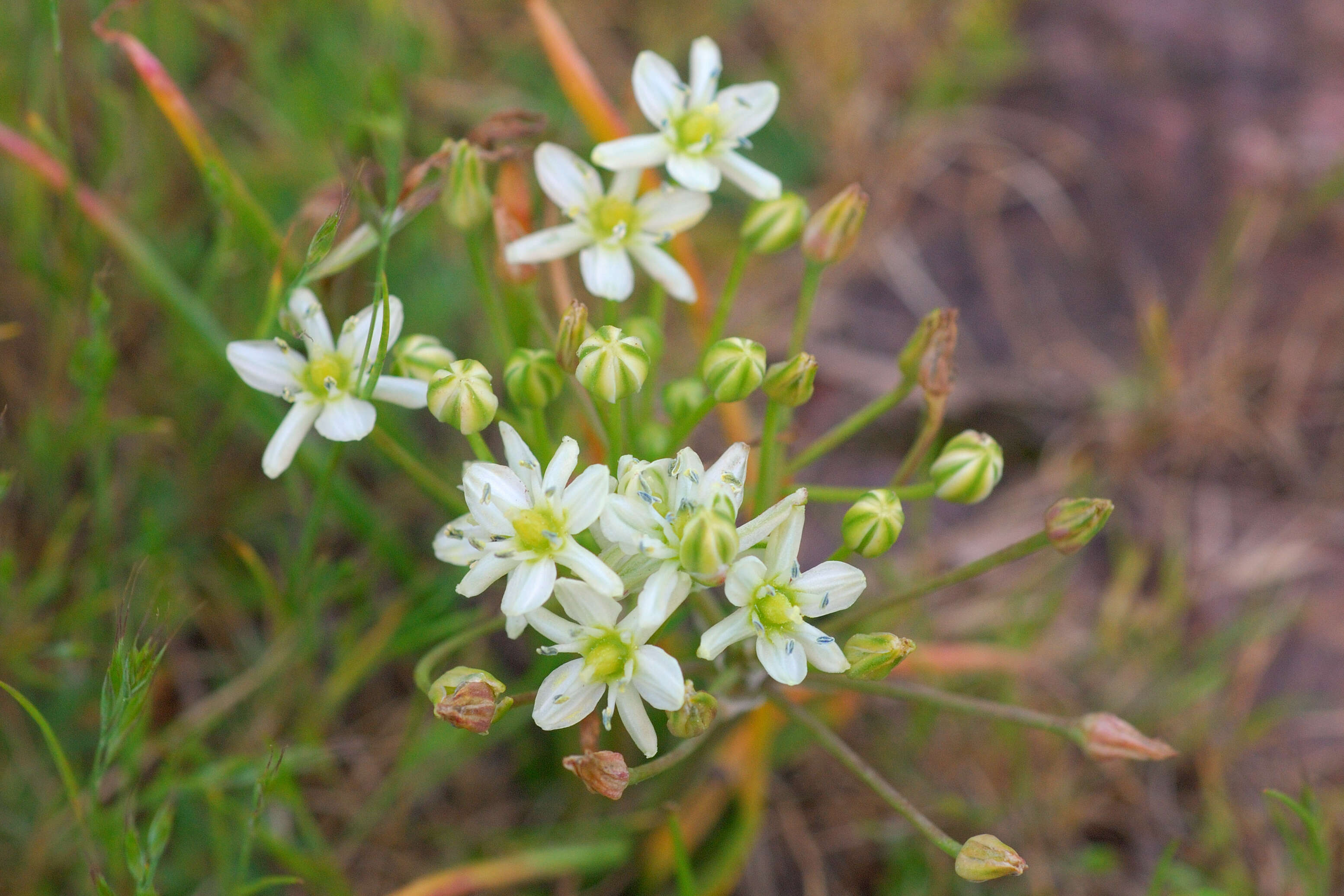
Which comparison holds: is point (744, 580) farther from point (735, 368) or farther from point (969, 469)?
point (969, 469)

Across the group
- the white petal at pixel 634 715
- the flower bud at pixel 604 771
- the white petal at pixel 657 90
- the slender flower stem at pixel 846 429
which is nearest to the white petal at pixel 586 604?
the white petal at pixel 634 715

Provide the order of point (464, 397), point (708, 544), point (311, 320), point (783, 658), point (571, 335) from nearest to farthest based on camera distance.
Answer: point (708, 544) → point (783, 658) → point (464, 397) → point (571, 335) → point (311, 320)

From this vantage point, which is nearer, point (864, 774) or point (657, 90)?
point (864, 774)

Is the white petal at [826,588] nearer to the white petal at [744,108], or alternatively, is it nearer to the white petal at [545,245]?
the white petal at [545,245]

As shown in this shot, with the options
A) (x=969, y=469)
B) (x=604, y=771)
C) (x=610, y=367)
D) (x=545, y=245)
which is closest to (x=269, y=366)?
(x=545, y=245)

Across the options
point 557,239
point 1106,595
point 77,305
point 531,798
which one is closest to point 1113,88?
point 1106,595
